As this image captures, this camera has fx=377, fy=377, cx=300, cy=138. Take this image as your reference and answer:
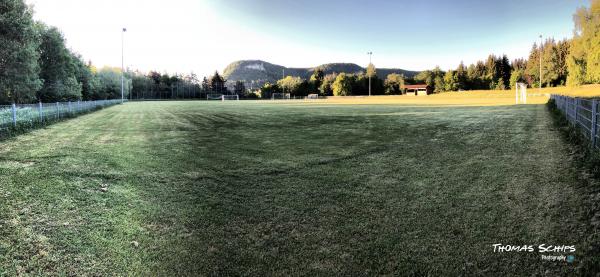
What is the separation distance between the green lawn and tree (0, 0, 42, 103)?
20114 mm

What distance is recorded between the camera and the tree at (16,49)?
24.8 m

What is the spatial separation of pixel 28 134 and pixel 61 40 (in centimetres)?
3334

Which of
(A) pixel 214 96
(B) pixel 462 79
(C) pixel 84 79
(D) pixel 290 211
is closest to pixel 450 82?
(B) pixel 462 79

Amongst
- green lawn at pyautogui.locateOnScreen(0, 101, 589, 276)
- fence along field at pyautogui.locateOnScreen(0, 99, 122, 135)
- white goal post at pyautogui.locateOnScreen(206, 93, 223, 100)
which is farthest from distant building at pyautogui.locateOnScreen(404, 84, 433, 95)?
green lawn at pyautogui.locateOnScreen(0, 101, 589, 276)

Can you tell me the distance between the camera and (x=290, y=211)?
5484 millimetres

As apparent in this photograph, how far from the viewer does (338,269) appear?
12.9 feet

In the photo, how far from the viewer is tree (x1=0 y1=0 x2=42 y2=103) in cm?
2483

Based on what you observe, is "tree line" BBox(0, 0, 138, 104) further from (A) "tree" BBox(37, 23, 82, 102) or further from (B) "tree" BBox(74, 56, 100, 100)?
(B) "tree" BBox(74, 56, 100, 100)

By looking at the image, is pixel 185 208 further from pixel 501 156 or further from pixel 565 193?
pixel 501 156

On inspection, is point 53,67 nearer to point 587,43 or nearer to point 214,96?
point 587,43

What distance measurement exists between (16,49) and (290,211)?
2837cm

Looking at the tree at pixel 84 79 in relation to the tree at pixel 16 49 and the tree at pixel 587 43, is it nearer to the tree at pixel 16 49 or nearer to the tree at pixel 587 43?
the tree at pixel 16 49

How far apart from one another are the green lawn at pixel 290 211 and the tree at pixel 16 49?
20114mm

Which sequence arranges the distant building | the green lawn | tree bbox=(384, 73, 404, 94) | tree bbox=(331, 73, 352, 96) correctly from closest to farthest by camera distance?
1. the green lawn
2. tree bbox=(331, 73, 352, 96)
3. the distant building
4. tree bbox=(384, 73, 404, 94)
